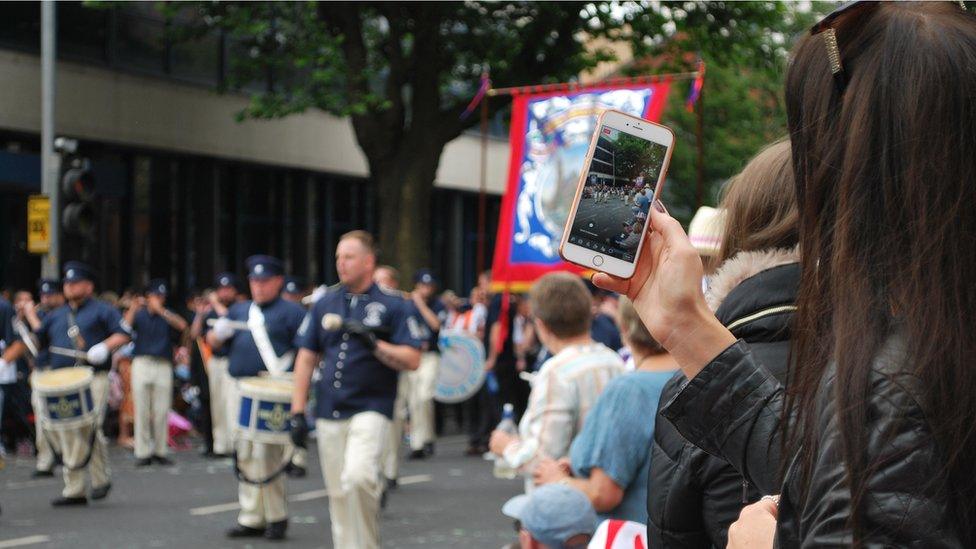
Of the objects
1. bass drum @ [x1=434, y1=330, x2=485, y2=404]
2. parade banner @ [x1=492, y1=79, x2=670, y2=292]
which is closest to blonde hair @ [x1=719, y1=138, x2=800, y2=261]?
parade banner @ [x1=492, y1=79, x2=670, y2=292]

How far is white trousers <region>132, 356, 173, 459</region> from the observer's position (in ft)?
53.4

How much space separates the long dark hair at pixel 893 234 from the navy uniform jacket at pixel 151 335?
15687 mm

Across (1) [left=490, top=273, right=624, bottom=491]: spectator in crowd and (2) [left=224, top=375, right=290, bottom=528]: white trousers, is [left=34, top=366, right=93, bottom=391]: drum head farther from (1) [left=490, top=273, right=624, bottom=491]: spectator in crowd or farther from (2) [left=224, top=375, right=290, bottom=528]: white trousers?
(1) [left=490, top=273, right=624, bottom=491]: spectator in crowd

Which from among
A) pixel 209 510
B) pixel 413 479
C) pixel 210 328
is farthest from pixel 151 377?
pixel 209 510

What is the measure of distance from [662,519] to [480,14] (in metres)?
21.1

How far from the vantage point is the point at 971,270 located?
1.57 meters

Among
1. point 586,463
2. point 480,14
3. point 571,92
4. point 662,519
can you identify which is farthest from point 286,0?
point 662,519

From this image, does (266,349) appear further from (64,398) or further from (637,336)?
(637,336)

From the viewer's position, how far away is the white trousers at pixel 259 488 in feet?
35.2

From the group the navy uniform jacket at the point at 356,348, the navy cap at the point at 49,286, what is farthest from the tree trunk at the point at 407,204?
the navy uniform jacket at the point at 356,348

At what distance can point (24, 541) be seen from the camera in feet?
34.2

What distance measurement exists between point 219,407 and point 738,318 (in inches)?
587

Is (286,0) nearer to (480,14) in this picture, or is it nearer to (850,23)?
(480,14)

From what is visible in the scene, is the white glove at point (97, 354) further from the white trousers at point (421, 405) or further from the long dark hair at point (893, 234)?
the long dark hair at point (893, 234)
